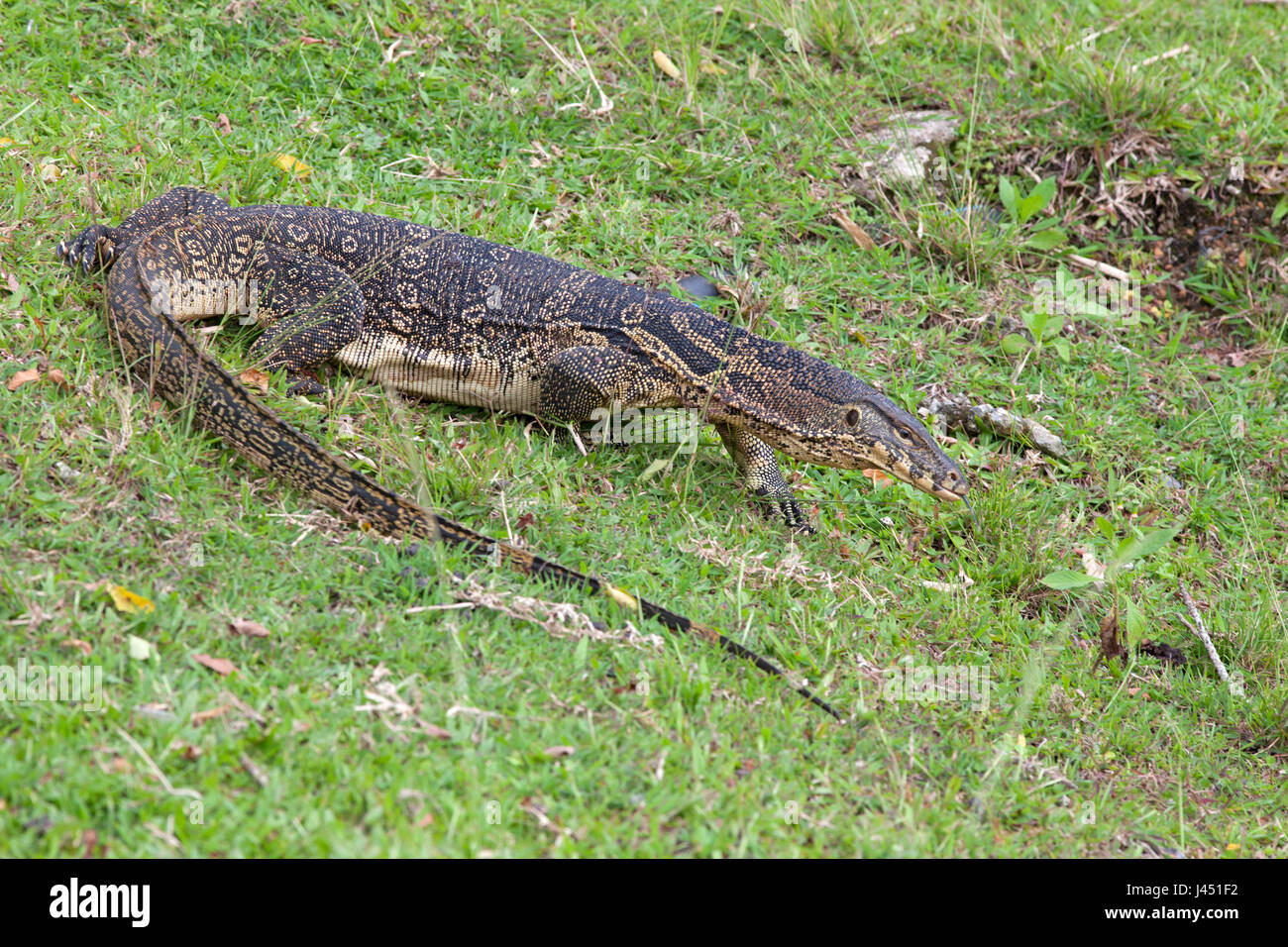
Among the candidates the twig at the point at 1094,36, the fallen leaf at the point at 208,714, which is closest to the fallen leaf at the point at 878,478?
the fallen leaf at the point at 208,714

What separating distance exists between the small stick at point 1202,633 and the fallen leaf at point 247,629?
4397 mm

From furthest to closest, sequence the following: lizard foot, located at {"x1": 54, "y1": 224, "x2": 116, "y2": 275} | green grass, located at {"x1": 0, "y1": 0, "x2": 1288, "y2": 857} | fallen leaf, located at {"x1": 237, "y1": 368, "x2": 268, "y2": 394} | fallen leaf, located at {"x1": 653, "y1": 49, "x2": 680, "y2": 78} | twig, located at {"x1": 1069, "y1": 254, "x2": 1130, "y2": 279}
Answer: fallen leaf, located at {"x1": 653, "y1": 49, "x2": 680, "y2": 78}, twig, located at {"x1": 1069, "y1": 254, "x2": 1130, "y2": 279}, lizard foot, located at {"x1": 54, "y1": 224, "x2": 116, "y2": 275}, fallen leaf, located at {"x1": 237, "y1": 368, "x2": 268, "y2": 394}, green grass, located at {"x1": 0, "y1": 0, "x2": 1288, "y2": 857}

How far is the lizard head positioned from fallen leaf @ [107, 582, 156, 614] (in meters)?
3.09

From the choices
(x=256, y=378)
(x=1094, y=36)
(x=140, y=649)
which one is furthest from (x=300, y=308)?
(x=1094, y=36)

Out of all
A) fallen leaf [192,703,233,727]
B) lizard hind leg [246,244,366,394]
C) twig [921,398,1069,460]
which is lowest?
fallen leaf [192,703,233,727]

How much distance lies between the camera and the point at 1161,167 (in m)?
8.10

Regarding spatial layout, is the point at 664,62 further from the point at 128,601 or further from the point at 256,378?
the point at 128,601

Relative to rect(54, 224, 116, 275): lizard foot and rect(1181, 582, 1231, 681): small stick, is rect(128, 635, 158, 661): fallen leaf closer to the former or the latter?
rect(54, 224, 116, 275): lizard foot

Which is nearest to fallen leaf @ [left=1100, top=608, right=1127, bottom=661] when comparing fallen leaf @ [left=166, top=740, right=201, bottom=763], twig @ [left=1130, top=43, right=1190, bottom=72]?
fallen leaf @ [left=166, top=740, right=201, bottom=763]

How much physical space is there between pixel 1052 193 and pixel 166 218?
230 inches

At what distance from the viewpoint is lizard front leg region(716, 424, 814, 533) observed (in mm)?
5555

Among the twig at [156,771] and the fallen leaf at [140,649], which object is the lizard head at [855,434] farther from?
the twig at [156,771]

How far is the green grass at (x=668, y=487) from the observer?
352cm
